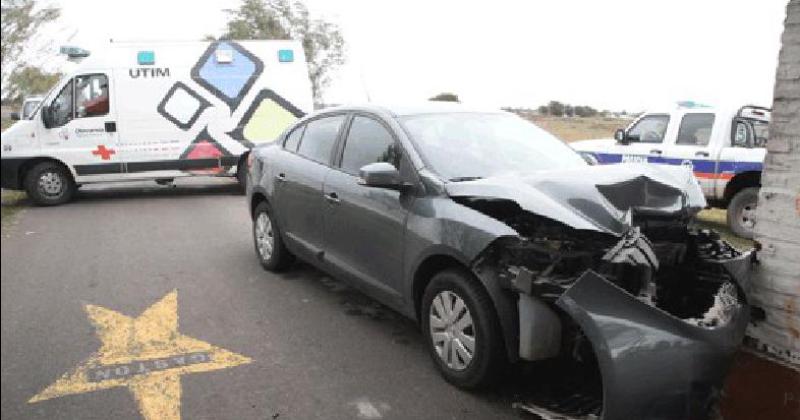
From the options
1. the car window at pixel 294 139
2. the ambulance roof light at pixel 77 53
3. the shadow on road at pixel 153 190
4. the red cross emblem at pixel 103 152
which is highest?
the ambulance roof light at pixel 77 53

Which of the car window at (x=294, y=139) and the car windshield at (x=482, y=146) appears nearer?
the car windshield at (x=482, y=146)

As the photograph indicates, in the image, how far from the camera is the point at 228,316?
15.6 feet

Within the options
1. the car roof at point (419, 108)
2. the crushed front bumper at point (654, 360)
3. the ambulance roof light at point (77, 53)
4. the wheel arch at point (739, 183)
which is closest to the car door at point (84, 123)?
the ambulance roof light at point (77, 53)

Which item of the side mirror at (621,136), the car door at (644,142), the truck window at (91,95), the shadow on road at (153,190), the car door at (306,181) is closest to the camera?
the car door at (306,181)

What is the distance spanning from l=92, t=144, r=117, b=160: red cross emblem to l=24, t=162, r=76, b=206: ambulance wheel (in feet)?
2.03

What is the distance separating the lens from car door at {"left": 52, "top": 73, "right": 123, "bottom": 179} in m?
10.1

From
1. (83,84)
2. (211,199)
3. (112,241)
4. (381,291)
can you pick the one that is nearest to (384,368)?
(381,291)

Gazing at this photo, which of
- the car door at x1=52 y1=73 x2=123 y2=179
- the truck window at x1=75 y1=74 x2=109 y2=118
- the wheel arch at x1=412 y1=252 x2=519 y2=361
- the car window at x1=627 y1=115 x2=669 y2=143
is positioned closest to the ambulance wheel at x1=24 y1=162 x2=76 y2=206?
the car door at x1=52 y1=73 x2=123 y2=179

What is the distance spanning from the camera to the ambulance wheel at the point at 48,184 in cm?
1009

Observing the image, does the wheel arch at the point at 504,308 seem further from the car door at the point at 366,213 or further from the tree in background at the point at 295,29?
the tree in background at the point at 295,29

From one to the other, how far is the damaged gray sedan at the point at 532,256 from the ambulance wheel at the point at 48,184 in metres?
7.40

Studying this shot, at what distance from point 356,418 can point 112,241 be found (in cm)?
523

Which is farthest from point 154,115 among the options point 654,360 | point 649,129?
point 654,360

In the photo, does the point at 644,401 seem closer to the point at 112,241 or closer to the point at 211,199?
the point at 112,241
